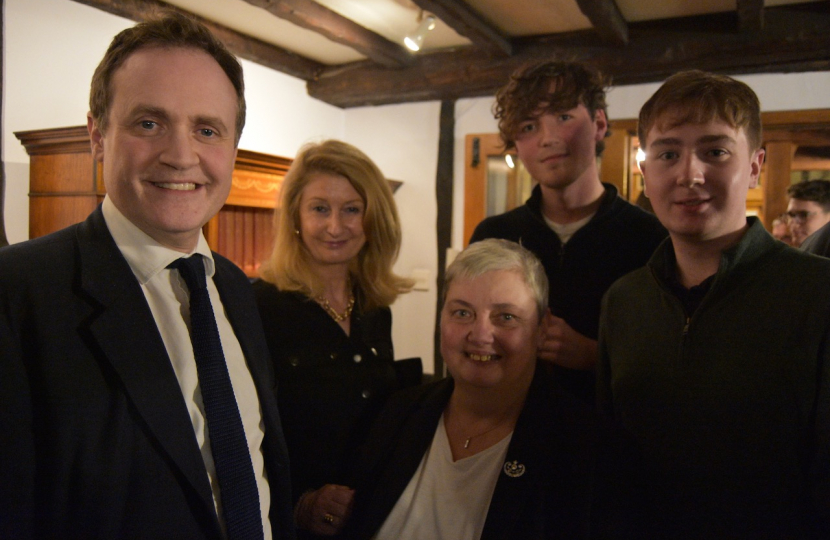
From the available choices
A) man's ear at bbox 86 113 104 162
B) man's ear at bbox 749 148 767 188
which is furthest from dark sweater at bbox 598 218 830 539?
man's ear at bbox 86 113 104 162

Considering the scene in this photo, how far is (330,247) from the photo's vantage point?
1876 millimetres

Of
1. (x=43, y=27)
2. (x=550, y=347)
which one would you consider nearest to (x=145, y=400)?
(x=550, y=347)

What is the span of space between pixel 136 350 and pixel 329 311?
0.91 metres

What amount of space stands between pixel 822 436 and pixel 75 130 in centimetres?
261

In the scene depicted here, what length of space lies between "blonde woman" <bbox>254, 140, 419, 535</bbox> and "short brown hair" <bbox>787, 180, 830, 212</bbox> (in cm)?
271

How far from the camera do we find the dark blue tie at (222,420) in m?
1.08

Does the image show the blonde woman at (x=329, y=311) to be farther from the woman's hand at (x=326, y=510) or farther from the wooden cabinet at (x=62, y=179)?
the wooden cabinet at (x=62, y=179)

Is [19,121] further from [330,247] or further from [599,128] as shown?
[599,128]

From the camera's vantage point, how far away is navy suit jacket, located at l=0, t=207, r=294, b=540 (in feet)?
2.90

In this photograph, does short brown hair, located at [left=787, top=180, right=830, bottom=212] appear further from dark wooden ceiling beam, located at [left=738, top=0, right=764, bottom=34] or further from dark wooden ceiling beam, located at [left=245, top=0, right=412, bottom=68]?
dark wooden ceiling beam, located at [left=245, top=0, right=412, bottom=68]

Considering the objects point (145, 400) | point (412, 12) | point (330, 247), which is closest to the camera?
point (145, 400)

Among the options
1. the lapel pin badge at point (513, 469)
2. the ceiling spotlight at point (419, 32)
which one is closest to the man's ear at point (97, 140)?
the lapel pin badge at point (513, 469)

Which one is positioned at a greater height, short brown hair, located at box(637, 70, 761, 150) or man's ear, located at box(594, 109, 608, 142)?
man's ear, located at box(594, 109, 608, 142)

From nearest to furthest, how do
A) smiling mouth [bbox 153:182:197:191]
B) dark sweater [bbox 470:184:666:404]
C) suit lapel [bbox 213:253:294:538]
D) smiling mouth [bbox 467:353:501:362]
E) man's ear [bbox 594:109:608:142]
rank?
smiling mouth [bbox 153:182:197:191] < suit lapel [bbox 213:253:294:538] < smiling mouth [bbox 467:353:501:362] < dark sweater [bbox 470:184:666:404] < man's ear [bbox 594:109:608:142]
